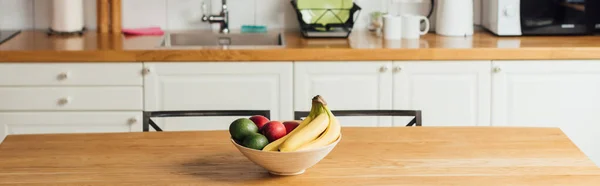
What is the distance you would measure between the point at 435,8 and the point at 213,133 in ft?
6.52

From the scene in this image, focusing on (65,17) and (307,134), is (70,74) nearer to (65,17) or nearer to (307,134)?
(65,17)

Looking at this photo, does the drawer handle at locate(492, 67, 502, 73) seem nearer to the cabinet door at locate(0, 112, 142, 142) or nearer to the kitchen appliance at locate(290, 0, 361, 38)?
the kitchen appliance at locate(290, 0, 361, 38)

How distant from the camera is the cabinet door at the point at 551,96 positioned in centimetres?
384

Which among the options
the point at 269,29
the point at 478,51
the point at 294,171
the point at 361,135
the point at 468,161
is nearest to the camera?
the point at 294,171

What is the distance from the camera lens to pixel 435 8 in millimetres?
4441

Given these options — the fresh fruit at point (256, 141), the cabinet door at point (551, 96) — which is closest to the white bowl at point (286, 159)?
the fresh fruit at point (256, 141)

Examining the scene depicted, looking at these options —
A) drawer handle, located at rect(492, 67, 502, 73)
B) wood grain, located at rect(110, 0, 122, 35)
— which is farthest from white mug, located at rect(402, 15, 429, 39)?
wood grain, located at rect(110, 0, 122, 35)

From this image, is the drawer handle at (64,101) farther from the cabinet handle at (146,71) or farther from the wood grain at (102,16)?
the wood grain at (102,16)

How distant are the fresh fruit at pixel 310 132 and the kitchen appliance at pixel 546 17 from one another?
6.74 ft

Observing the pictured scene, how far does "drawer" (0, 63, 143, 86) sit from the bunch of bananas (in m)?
1.65

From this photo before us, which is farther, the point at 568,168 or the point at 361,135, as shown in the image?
the point at 361,135

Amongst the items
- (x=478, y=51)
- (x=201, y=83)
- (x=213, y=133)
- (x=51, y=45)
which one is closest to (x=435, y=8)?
(x=478, y=51)

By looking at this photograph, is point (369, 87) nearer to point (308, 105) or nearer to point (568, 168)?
point (308, 105)

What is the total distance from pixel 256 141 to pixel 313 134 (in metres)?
0.13
